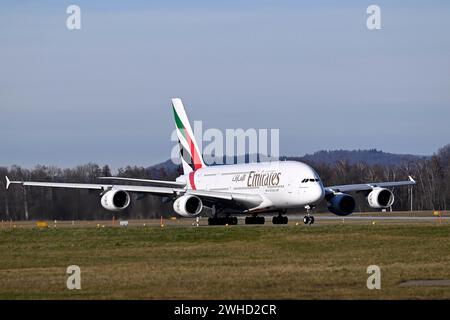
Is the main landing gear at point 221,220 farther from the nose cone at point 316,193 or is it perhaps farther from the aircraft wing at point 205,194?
the nose cone at point 316,193

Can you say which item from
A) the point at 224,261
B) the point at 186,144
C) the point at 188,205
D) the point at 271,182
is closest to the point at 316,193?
the point at 271,182

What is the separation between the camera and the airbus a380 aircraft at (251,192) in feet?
210

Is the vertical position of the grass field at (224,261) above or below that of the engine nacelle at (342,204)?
below

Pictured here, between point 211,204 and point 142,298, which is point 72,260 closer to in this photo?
point 142,298

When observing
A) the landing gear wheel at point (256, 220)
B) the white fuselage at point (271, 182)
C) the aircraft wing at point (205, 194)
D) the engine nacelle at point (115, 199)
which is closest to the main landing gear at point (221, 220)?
the landing gear wheel at point (256, 220)

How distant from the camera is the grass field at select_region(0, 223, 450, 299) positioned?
27953mm

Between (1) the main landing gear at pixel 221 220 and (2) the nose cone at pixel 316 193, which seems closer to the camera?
(2) the nose cone at pixel 316 193

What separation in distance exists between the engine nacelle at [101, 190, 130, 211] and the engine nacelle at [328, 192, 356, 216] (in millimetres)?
12994

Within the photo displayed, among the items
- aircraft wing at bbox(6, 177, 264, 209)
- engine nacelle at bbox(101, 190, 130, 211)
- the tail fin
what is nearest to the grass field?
engine nacelle at bbox(101, 190, 130, 211)

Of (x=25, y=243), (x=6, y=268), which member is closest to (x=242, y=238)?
(x=25, y=243)

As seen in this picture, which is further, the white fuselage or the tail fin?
the tail fin

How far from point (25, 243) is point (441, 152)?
144356mm

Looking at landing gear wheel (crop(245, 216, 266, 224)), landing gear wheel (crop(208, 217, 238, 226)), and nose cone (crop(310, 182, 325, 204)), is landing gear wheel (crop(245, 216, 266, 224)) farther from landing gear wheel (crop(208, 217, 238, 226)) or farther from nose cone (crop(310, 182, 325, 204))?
nose cone (crop(310, 182, 325, 204))

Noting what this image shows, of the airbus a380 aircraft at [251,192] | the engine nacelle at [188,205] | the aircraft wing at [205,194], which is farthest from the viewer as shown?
the aircraft wing at [205,194]
